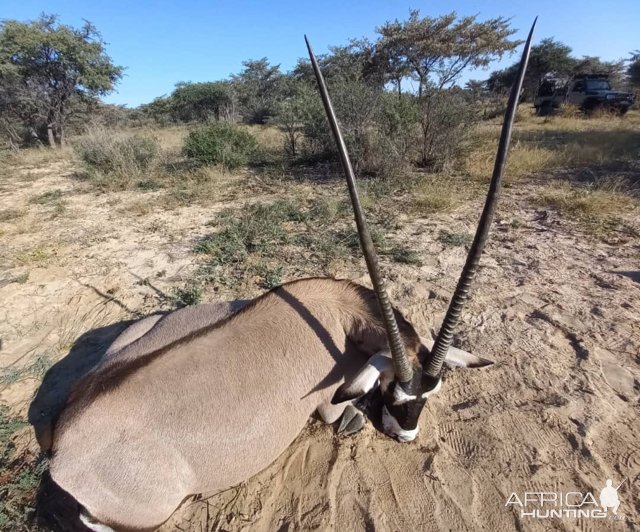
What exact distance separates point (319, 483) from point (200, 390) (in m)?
1.04

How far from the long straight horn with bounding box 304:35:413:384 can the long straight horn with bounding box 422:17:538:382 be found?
0.15m

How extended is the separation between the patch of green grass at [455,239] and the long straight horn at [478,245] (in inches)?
128

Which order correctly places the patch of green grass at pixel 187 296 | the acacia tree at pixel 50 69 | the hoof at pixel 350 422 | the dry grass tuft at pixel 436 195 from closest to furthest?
the hoof at pixel 350 422 → the patch of green grass at pixel 187 296 → the dry grass tuft at pixel 436 195 → the acacia tree at pixel 50 69

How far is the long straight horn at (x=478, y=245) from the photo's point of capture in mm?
1342

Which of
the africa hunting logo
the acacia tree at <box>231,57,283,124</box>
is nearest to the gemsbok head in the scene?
the africa hunting logo

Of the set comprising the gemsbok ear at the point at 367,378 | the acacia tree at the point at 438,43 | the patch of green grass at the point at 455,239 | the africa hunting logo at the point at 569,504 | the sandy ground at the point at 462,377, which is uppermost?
the acacia tree at the point at 438,43

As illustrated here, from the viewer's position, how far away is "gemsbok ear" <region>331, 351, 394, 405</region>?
2.01 metres

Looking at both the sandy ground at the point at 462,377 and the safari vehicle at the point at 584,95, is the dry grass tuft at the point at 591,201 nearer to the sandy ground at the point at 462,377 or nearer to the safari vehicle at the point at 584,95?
the sandy ground at the point at 462,377

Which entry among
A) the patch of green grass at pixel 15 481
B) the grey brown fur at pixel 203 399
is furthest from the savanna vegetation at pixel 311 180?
the grey brown fur at pixel 203 399

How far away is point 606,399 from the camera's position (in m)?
2.59

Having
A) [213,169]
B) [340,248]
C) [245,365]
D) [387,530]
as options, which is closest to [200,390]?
[245,365]

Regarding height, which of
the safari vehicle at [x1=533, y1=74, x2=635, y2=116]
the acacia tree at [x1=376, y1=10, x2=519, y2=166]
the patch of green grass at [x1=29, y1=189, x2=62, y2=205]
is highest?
the acacia tree at [x1=376, y1=10, x2=519, y2=166]

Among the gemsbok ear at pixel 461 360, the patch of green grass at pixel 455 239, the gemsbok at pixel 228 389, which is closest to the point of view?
the gemsbok at pixel 228 389

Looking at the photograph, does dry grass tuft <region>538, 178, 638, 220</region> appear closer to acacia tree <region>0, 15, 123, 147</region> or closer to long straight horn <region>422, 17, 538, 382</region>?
long straight horn <region>422, 17, 538, 382</region>
